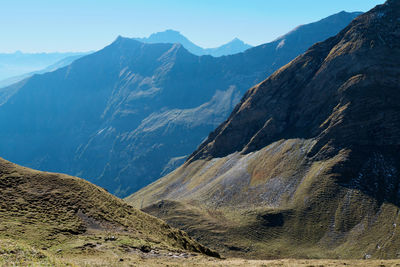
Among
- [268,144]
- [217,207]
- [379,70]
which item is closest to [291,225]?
[217,207]

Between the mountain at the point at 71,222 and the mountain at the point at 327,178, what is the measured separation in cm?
6502

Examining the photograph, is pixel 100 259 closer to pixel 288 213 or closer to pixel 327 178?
pixel 288 213

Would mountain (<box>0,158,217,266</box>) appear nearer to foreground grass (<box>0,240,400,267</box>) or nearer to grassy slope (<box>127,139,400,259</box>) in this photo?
foreground grass (<box>0,240,400,267</box>)

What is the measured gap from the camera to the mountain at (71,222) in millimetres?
43125

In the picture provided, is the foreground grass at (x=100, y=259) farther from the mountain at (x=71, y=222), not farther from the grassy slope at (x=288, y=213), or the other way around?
the grassy slope at (x=288, y=213)

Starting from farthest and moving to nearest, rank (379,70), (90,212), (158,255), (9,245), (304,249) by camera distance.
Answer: (379,70), (304,249), (90,212), (158,255), (9,245)

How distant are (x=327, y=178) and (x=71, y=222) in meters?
117

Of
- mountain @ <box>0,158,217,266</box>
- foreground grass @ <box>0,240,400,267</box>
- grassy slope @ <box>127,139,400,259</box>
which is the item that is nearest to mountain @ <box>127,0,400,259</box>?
grassy slope @ <box>127,139,400,259</box>

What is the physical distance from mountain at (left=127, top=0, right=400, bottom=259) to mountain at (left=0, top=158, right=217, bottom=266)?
65020 mm

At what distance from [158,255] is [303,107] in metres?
170

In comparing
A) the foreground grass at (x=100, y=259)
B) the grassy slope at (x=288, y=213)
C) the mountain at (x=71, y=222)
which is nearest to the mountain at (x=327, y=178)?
the grassy slope at (x=288, y=213)

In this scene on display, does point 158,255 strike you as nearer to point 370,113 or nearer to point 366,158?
point 366,158

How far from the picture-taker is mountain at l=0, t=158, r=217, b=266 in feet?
141

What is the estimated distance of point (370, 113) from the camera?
158500 mm
